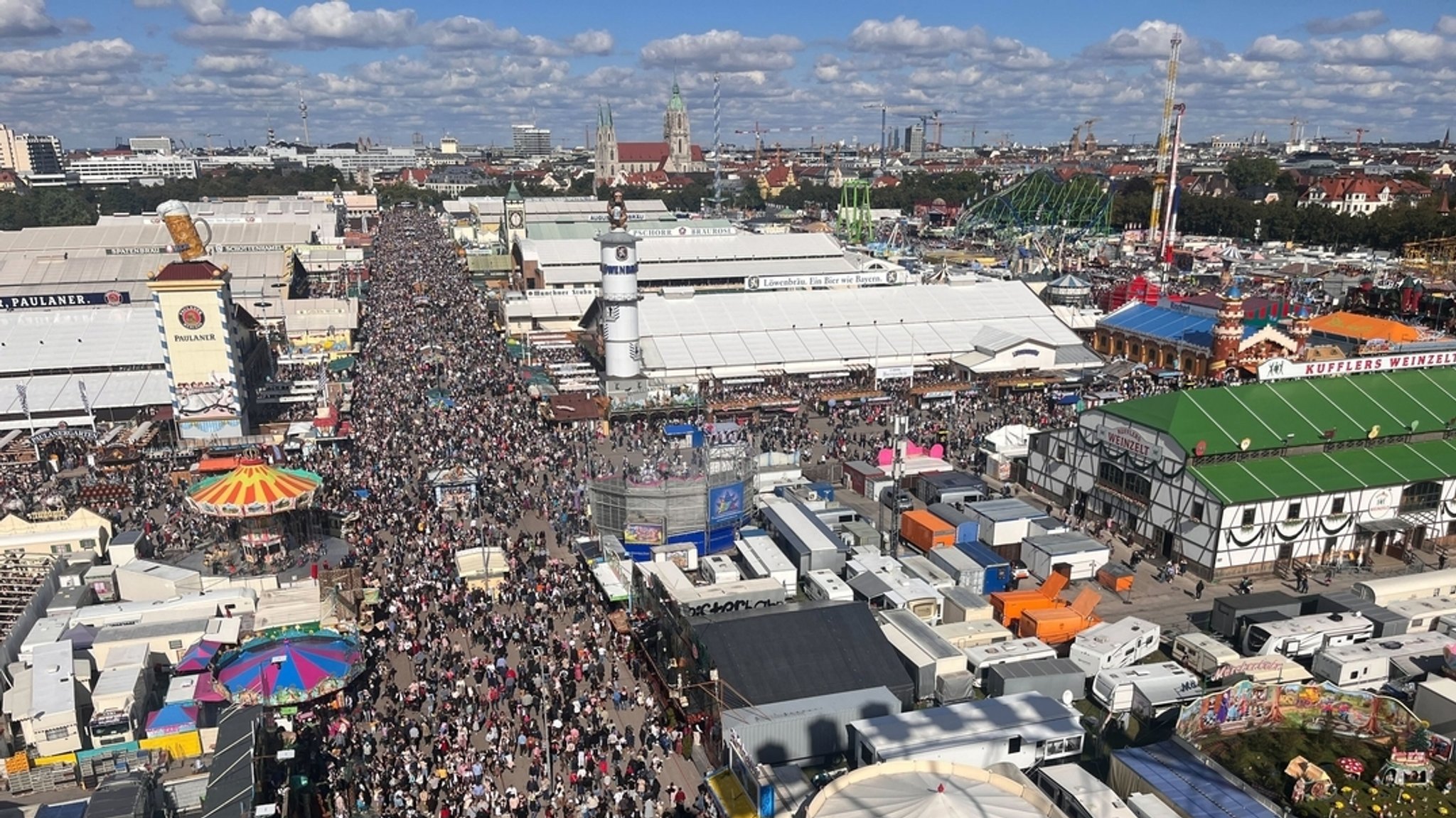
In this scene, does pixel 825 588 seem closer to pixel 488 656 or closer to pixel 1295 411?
pixel 488 656

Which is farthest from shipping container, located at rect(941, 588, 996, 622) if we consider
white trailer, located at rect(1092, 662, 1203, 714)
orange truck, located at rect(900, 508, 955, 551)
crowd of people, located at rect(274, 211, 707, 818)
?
crowd of people, located at rect(274, 211, 707, 818)

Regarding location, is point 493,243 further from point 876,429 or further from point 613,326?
point 876,429

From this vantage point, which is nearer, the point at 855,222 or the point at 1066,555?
the point at 1066,555

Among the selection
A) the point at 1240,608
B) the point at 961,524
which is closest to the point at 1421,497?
the point at 1240,608

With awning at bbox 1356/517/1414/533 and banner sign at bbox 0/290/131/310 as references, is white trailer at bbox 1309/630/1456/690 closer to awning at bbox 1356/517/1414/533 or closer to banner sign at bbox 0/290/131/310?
awning at bbox 1356/517/1414/533

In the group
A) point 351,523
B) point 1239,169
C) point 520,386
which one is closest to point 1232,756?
point 351,523

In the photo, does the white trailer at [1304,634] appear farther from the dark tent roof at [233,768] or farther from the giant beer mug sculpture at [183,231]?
the giant beer mug sculpture at [183,231]
